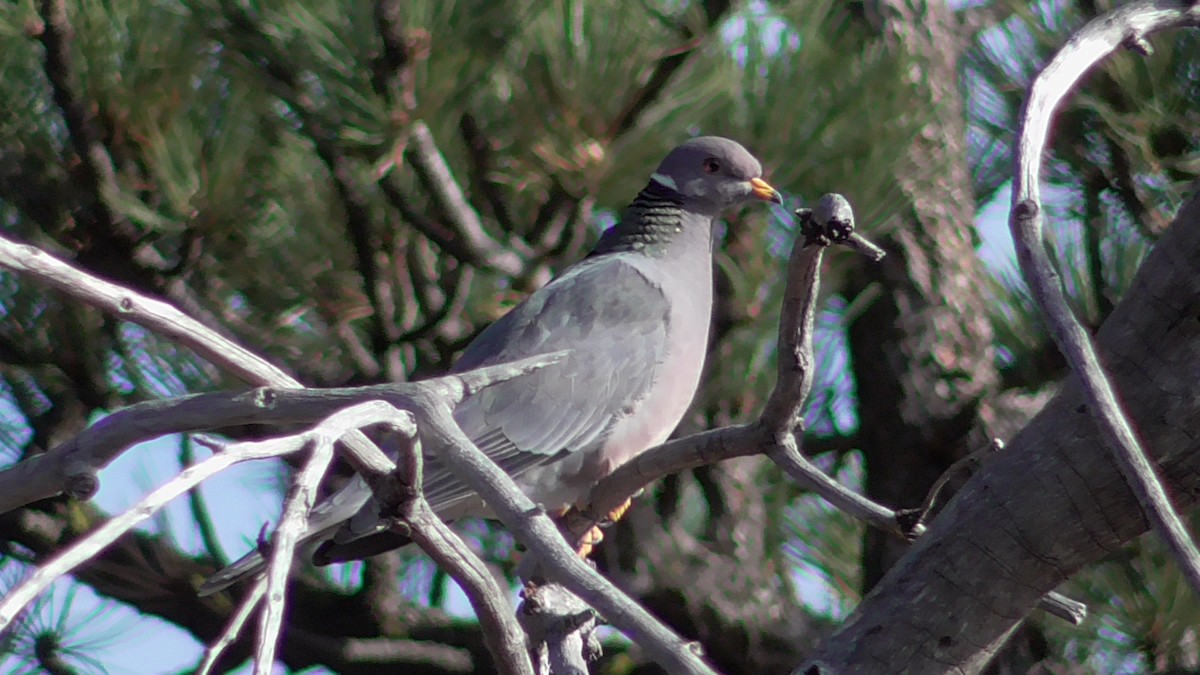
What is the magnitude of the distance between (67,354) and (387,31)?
0.76 meters

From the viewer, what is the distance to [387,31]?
195 cm

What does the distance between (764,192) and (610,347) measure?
0.34 m

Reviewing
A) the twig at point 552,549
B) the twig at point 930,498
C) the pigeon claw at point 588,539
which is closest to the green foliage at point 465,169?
the pigeon claw at point 588,539

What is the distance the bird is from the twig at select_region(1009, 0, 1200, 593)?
3.44ft

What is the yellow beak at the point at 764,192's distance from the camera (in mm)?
2219

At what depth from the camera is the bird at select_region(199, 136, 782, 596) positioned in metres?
2.19

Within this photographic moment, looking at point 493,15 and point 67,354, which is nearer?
point 493,15

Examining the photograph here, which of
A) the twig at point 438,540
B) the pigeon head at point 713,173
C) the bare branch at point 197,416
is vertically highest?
the pigeon head at point 713,173

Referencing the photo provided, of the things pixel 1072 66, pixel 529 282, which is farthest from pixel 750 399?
pixel 1072 66

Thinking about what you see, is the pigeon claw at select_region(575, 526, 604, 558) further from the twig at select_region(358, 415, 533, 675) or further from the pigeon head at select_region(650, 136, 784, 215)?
the twig at select_region(358, 415, 533, 675)

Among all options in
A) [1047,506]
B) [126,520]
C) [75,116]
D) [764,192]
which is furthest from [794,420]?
[75,116]

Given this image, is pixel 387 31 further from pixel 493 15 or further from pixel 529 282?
pixel 529 282

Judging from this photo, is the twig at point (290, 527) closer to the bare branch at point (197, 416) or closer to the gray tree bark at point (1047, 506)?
the bare branch at point (197, 416)

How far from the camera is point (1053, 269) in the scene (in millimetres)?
973
